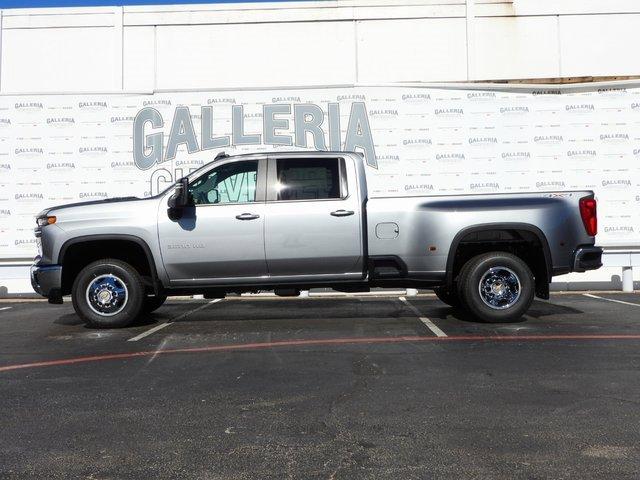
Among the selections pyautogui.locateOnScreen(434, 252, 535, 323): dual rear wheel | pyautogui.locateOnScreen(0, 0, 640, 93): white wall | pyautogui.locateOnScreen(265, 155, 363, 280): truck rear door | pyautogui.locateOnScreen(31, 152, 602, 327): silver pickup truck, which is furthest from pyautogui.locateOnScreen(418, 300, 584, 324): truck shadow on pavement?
pyautogui.locateOnScreen(0, 0, 640, 93): white wall

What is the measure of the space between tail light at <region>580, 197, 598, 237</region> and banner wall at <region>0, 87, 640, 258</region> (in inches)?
151

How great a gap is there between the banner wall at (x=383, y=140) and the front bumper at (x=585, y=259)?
3.96 m

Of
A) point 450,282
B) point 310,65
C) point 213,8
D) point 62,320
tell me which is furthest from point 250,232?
point 213,8

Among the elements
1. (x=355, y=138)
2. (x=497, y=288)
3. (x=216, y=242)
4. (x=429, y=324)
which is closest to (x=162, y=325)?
(x=216, y=242)

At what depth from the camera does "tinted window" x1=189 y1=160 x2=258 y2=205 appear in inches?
316

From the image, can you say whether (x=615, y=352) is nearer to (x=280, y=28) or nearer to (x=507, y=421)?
(x=507, y=421)

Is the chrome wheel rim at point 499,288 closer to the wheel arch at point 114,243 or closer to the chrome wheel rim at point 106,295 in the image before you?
the wheel arch at point 114,243

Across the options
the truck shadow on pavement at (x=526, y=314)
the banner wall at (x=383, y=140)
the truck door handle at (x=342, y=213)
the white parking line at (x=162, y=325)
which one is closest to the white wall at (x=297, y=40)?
the banner wall at (x=383, y=140)

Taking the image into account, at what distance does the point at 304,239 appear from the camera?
7.89 m

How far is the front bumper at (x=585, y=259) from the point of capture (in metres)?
7.88

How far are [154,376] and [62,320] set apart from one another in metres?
4.44

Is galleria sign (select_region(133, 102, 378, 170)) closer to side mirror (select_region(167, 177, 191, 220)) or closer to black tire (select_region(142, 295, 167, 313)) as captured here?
black tire (select_region(142, 295, 167, 313))

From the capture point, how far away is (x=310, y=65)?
15.3 metres

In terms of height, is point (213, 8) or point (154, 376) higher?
point (213, 8)
